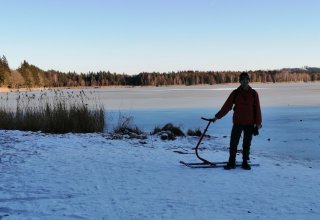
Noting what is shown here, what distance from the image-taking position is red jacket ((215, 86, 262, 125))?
7078mm

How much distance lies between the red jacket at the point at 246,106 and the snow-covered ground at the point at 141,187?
0.87m

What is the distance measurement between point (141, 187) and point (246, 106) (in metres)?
2.50

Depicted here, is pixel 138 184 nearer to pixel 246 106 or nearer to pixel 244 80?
pixel 246 106

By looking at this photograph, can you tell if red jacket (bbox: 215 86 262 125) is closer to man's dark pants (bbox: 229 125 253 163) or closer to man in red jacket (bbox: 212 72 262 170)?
man in red jacket (bbox: 212 72 262 170)

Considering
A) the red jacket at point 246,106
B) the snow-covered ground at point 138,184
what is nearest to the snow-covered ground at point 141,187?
the snow-covered ground at point 138,184

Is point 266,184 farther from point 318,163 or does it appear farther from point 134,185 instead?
point 318,163

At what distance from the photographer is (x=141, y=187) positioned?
5.75m

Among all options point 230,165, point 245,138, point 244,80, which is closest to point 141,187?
point 230,165

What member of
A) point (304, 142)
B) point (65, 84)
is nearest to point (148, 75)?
point (65, 84)

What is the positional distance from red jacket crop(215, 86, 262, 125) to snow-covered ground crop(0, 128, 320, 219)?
0.87 metres

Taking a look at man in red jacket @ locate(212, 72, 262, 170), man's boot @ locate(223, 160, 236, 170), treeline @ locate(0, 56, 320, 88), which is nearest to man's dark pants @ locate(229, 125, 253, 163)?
man in red jacket @ locate(212, 72, 262, 170)

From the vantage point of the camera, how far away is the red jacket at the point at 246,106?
708 centimetres

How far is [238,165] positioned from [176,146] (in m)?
3.09

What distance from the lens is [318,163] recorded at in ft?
27.9
